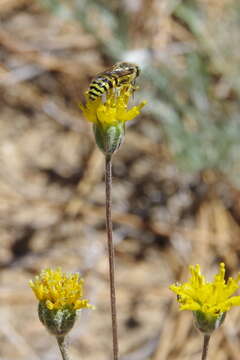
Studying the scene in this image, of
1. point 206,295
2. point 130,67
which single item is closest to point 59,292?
point 206,295

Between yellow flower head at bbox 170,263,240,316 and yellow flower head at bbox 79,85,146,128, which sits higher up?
yellow flower head at bbox 79,85,146,128

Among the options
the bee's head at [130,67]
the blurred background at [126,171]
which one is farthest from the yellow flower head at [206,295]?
the blurred background at [126,171]

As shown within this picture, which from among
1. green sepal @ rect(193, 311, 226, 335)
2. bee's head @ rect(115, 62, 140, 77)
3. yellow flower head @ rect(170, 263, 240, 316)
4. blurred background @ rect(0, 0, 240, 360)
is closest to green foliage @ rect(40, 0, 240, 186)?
blurred background @ rect(0, 0, 240, 360)

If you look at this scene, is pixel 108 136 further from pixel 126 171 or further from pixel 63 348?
pixel 126 171

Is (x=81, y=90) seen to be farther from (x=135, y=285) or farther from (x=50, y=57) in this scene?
(x=135, y=285)

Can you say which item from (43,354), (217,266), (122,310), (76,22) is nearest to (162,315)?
(122,310)

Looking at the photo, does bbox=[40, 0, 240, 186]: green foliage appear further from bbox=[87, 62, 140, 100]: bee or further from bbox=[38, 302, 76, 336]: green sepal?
bbox=[38, 302, 76, 336]: green sepal
